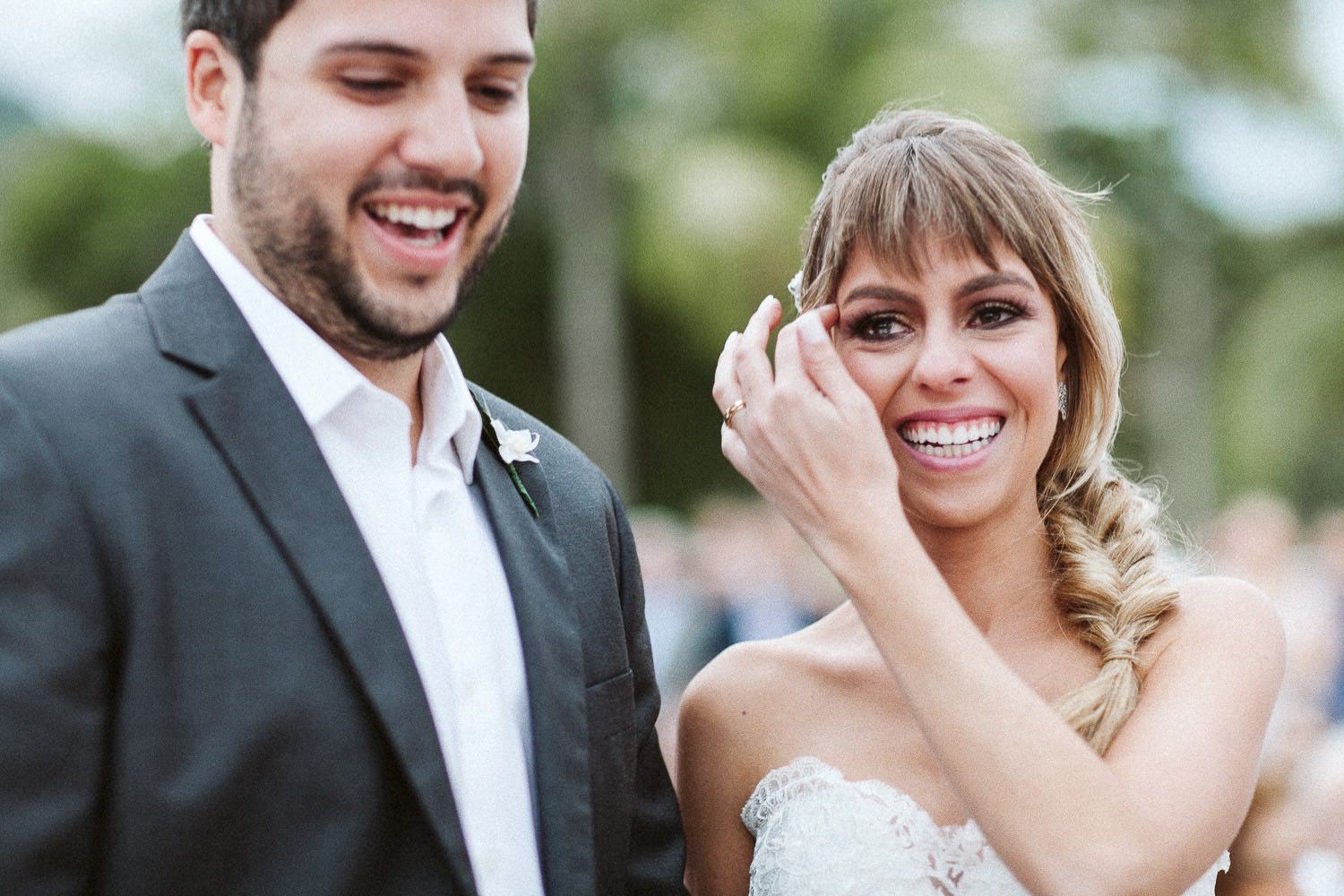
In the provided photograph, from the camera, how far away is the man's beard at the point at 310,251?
2.24 metres

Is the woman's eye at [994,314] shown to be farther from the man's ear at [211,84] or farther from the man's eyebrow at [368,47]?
the man's ear at [211,84]

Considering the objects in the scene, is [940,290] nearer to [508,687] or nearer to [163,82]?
[508,687]

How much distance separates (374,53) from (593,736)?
119cm

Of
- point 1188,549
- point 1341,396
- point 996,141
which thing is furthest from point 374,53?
point 1341,396

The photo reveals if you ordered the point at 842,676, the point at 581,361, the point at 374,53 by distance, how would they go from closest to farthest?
the point at 374,53, the point at 842,676, the point at 581,361

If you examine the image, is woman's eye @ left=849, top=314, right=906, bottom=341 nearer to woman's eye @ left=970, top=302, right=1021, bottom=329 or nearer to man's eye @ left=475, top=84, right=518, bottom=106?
woman's eye @ left=970, top=302, right=1021, bottom=329

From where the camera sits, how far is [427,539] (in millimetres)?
2412

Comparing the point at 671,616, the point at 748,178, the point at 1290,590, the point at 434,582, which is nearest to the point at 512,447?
the point at 434,582

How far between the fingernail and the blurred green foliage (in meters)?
19.8

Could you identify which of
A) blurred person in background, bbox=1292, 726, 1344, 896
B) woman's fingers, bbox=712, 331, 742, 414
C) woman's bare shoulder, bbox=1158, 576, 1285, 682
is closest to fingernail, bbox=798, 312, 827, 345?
woman's fingers, bbox=712, 331, 742, 414

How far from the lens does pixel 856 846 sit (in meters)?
2.98

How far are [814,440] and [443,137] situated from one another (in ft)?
2.78

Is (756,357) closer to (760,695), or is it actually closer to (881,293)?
(881,293)

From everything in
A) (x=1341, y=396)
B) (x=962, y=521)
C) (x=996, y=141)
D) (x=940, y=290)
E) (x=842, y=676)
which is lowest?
(x=1341, y=396)
